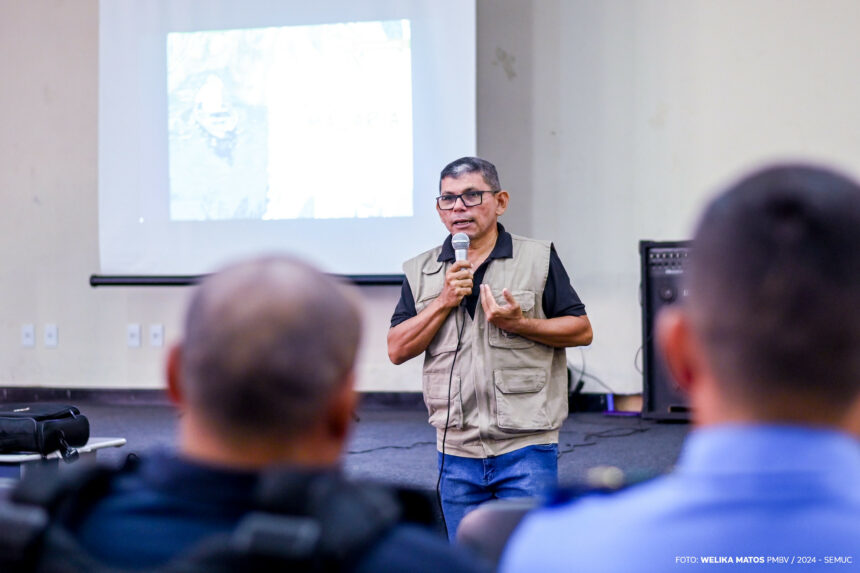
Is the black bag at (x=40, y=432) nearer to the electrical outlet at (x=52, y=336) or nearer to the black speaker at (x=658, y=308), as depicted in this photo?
the black speaker at (x=658, y=308)

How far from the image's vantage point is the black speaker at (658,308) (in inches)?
201

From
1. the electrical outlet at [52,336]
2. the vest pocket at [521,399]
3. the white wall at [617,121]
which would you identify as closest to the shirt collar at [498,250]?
the vest pocket at [521,399]

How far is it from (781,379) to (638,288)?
498 cm

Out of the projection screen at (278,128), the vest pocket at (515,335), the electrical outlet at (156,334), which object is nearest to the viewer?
the vest pocket at (515,335)

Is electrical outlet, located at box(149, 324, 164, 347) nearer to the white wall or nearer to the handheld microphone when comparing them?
the white wall

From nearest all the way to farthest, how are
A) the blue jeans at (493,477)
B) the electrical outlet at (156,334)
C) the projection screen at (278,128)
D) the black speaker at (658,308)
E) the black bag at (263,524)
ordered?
the black bag at (263,524), the blue jeans at (493,477), the black speaker at (658,308), the projection screen at (278,128), the electrical outlet at (156,334)

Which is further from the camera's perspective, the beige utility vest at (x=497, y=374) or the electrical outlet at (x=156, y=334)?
the electrical outlet at (x=156, y=334)

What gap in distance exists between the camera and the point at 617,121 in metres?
5.61

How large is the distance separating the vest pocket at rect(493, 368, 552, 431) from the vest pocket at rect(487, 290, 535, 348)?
74 mm

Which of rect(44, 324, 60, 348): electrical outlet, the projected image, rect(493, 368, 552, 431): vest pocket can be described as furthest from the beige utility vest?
rect(44, 324, 60, 348): electrical outlet

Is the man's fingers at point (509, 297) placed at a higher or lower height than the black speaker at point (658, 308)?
higher

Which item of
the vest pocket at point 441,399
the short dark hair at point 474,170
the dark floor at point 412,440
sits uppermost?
the short dark hair at point 474,170

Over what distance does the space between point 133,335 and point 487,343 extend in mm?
4196

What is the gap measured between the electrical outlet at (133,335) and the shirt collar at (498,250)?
4.00 metres
